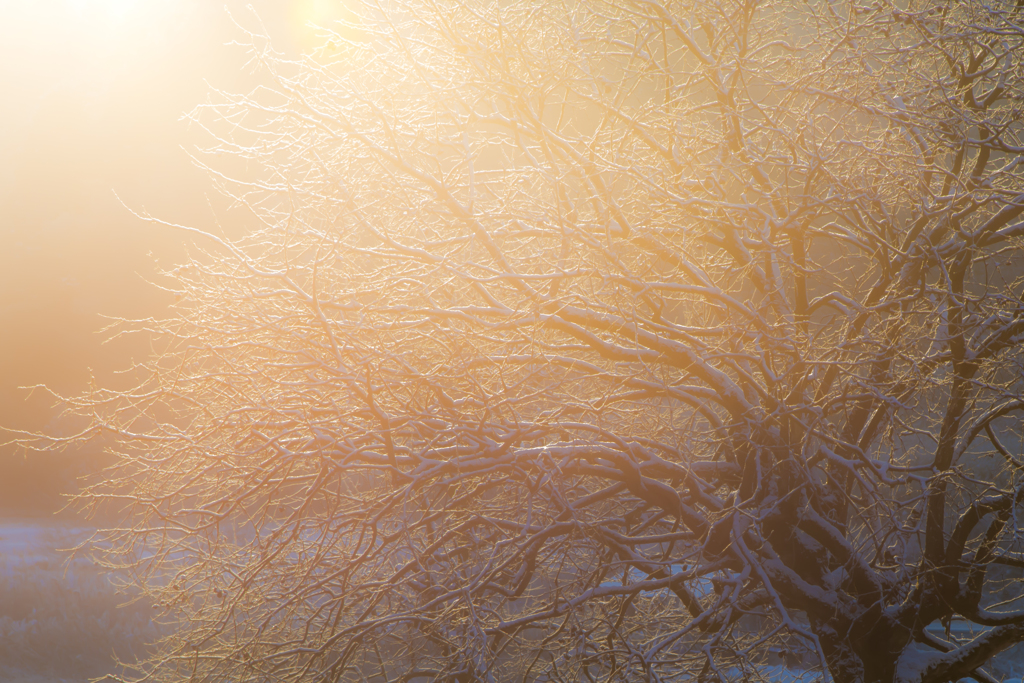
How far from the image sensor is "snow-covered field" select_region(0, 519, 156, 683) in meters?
15.6

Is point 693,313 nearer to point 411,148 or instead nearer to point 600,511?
point 600,511

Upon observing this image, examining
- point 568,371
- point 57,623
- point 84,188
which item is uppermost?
point 84,188

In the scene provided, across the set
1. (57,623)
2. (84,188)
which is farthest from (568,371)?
(84,188)

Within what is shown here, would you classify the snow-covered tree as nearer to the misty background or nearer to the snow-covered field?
the snow-covered field

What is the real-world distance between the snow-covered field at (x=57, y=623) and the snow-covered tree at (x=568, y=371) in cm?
1274

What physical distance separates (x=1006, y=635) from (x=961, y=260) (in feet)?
9.64

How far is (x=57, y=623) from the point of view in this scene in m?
16.1

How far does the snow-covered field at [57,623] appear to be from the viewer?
15609 mm

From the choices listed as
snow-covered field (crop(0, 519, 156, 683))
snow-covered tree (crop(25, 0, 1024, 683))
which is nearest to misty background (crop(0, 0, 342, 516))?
snow-covered field (crop(0, 519, 156, 683))

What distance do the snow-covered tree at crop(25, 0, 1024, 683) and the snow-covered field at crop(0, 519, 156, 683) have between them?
12739mm

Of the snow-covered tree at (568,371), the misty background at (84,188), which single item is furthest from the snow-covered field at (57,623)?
the snow-covered tree at (568,371)

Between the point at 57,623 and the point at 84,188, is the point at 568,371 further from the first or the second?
the point at 84,188

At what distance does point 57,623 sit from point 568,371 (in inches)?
647

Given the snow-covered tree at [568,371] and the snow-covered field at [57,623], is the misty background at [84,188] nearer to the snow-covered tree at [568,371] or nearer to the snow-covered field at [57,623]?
the snow-covered field at [57,623]
